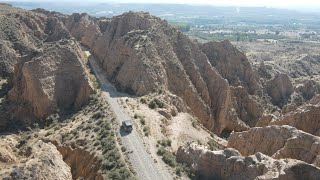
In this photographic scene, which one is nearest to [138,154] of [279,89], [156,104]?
[156,104]

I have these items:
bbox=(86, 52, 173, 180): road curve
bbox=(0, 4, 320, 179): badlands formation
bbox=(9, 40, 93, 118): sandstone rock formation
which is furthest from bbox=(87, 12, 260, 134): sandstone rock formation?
bbox=(9, 40, 93, 118): sandstone rock formation

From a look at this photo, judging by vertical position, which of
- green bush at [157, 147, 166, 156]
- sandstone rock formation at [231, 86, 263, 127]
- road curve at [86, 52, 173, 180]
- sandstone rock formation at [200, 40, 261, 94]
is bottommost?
sandstone rock formation at [231, 86, 263, 127]

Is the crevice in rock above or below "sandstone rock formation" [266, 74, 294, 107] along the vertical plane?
above

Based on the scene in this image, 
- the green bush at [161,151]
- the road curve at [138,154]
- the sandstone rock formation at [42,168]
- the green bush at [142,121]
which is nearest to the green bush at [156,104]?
the road curve at [138,154]

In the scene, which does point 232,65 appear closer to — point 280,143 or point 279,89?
Result: point 279,89

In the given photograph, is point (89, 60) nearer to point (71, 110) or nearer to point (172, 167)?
point (71, 110)

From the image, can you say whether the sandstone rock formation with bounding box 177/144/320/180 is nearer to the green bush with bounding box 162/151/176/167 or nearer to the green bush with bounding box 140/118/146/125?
the green bush with bounding box 162/151/176/167

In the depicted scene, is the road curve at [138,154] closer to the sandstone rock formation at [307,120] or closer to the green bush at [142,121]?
the green bush at [142,121]
